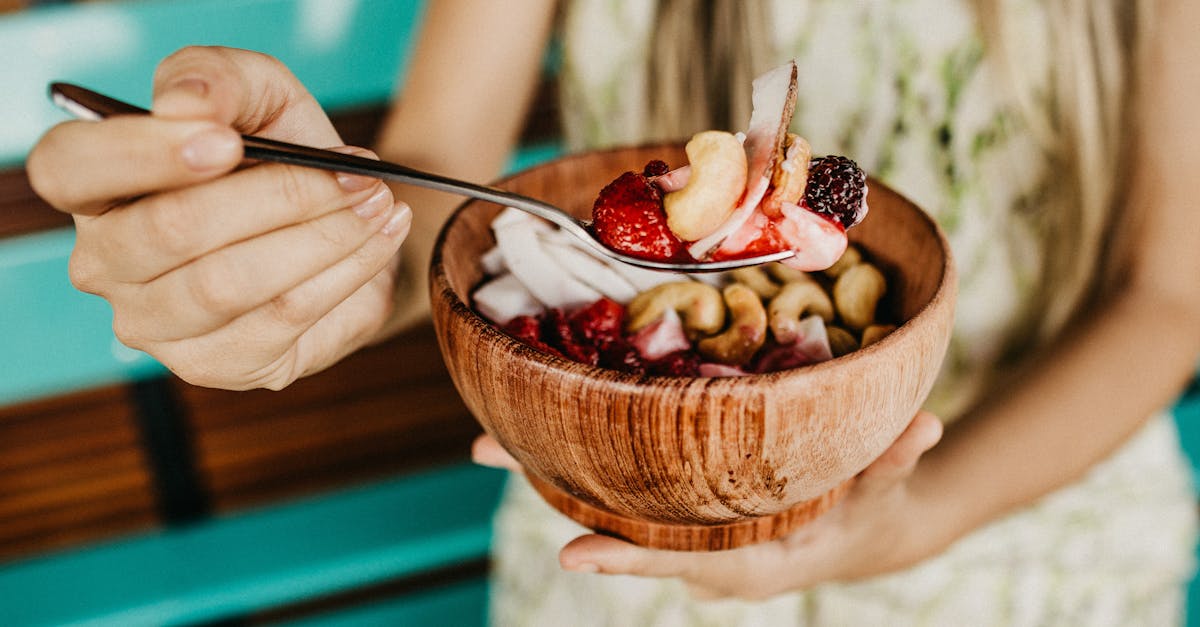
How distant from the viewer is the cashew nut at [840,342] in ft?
1.66

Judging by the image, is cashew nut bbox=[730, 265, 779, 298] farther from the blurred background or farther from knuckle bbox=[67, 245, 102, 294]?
the blurred background

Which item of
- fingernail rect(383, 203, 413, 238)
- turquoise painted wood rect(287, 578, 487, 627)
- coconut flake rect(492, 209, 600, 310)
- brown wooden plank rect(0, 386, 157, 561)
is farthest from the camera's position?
brown wooden plank rect(0, 386, 157, 561)

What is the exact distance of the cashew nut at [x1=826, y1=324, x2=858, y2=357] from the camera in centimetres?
51

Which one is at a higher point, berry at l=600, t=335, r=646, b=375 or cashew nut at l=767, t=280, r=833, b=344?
berry at l=600, t=335, r=646, b=375

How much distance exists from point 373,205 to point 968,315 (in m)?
0.68

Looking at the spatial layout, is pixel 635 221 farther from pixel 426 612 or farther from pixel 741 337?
pixel 426 612

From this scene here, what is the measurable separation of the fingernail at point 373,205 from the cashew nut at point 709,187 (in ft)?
0.51

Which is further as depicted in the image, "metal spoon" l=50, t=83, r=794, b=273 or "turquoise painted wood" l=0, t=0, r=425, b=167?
"turquoise painted wood" l=0, t=0, r=425, b=167

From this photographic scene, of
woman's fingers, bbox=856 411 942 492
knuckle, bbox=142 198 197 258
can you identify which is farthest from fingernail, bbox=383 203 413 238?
woman's fingers, bbox=856 411 942 492

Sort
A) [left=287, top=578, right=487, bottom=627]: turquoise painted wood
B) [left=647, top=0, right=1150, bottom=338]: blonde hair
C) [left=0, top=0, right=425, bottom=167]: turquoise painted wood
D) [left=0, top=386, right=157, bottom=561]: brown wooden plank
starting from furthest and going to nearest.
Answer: [left=0, top=386, right=157, bottom=561]: brown wooden plank → [left=287, top=578, right=487, bottom=627]: turquoise painted wood → [left=0, top=0, right=425, bottom=167]: turquoise painted wood → [left=647, top=0, right=1150, bottom=338]: blonde hair

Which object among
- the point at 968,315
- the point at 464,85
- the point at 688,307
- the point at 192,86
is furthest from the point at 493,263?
the point at 968,315

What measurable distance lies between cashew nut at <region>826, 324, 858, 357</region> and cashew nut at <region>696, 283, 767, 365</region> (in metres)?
0.04

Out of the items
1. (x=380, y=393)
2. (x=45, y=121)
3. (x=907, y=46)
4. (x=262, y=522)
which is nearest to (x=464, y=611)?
(x=262, y=522)

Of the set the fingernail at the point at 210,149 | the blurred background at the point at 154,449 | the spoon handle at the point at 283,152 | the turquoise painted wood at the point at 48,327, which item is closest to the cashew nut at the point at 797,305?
the spoon handle at the point at 283,152
